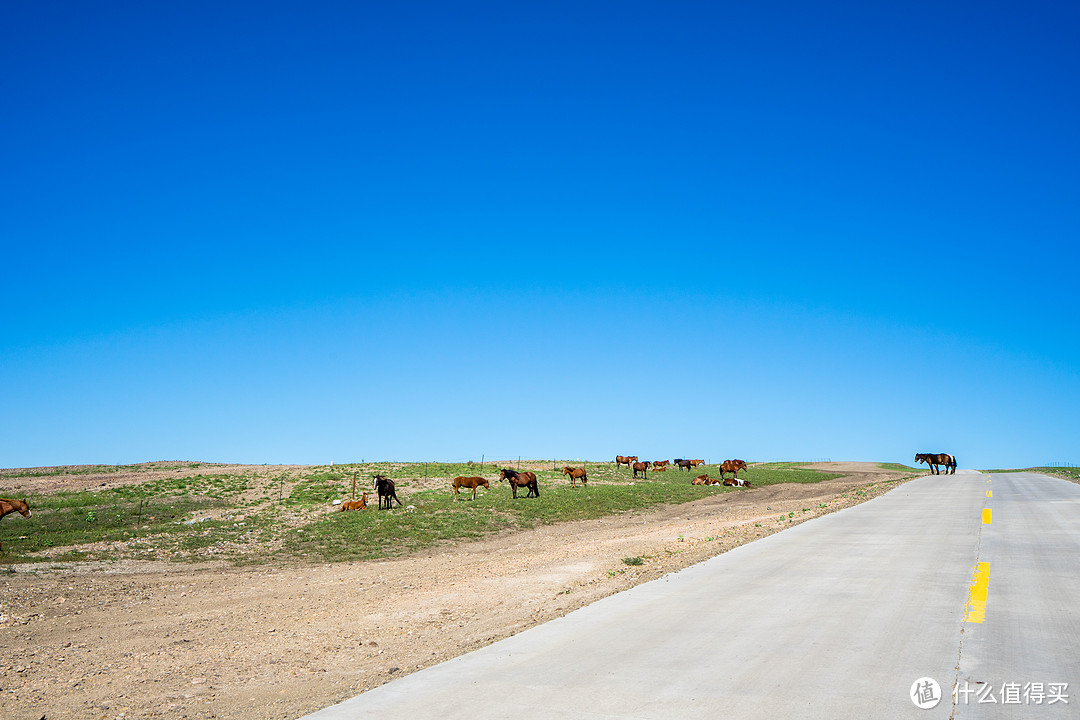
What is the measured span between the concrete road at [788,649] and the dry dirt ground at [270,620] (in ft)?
4.33

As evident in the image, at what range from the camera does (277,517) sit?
27.6 m

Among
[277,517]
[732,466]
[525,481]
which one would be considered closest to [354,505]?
[277,517]

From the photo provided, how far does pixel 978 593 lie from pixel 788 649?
4.84 meters

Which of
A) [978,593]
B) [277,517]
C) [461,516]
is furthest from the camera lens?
[461,516]

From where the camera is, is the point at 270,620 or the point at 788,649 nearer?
the point at 788,649

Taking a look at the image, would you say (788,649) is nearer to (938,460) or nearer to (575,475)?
(575,475)

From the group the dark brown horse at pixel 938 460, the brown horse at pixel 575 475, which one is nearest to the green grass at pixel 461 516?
the brown horse at pixel 575 475

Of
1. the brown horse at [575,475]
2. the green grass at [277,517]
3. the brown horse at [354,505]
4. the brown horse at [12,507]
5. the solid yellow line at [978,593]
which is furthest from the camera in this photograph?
the brown horse at [575,475]

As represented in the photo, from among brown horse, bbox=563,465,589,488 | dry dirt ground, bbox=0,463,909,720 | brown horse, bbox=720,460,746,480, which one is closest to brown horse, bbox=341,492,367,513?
dry dirt ground, bbox=0,463,909,720

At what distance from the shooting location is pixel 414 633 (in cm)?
1080

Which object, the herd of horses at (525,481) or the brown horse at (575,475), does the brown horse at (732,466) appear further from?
the brown horse at (575,475)

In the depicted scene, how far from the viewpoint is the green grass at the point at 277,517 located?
2200cm

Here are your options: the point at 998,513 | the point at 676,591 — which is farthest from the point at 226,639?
the point at 998,513

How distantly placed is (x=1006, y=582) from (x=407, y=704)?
1027 cm
